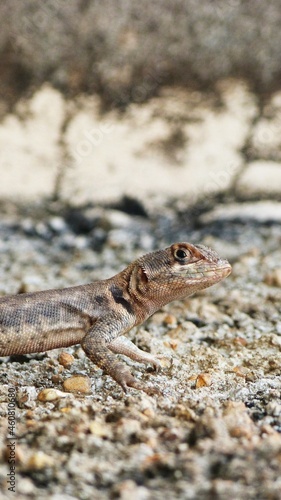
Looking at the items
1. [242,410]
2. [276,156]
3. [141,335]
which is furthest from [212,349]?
[276,156]

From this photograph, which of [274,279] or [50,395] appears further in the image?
[274,279]

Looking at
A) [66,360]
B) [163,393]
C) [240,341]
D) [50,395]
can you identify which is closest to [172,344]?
[240,341]

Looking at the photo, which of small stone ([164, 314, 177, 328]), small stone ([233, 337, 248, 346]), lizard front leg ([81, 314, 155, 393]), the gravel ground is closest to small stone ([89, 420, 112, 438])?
the gravel ground

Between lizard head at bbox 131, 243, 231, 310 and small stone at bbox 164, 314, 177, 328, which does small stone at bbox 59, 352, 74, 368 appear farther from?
small stone at bbox 164, 314, 177, 328

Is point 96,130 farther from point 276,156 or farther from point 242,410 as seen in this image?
point 242,410

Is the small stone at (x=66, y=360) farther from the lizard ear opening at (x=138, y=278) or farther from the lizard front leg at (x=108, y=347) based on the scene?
the lizard ear opening at (x=138, y=278)

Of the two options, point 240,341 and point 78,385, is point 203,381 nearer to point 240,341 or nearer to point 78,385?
point 78,385
